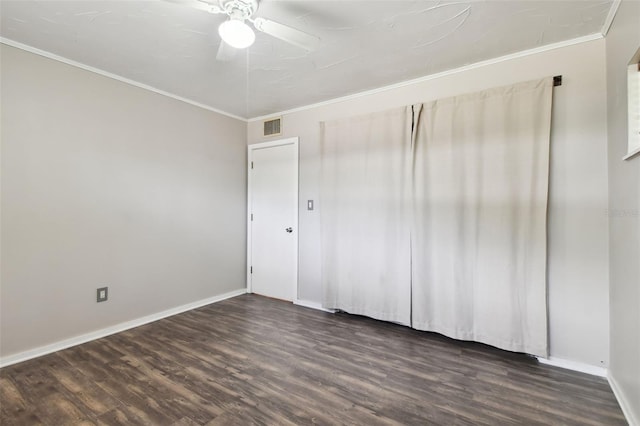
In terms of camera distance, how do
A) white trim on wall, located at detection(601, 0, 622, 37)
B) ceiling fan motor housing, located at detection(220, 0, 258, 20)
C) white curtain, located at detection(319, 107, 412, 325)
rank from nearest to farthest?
ceiling fan motor housing, located at detection(220, 0, 258, 20) < white trim on wall, located at detection(601, 0, 622, 37) < white curtain, located at detection(319, 107, 412, 325)

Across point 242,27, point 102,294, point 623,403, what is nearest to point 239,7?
point 242,27

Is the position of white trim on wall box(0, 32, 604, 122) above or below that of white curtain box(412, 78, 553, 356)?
above

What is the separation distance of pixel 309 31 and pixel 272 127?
6.33 ft

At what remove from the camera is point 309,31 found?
2109mm

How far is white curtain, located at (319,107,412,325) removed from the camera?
2.90m

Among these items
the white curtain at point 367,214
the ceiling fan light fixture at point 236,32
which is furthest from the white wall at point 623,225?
the ceiling fan light fixture at point 236,32

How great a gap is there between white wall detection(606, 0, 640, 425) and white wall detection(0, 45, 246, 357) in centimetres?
377

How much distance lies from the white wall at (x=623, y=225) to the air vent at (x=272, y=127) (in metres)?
3.16

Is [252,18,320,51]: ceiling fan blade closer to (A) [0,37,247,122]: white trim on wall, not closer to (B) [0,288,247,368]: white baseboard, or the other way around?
(A) [0,37,247,122]: white trim on wall

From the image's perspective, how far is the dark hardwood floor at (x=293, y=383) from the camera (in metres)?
1.71

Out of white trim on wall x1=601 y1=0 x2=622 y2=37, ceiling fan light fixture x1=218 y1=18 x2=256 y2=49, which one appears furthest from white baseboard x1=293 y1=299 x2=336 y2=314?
white trim on wall x1=601 y1=0 x2=622 y2=37

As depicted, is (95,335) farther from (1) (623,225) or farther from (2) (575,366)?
(1) (623,225)

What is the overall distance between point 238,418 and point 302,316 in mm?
1644

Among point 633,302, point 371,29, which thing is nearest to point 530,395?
point 633,302
